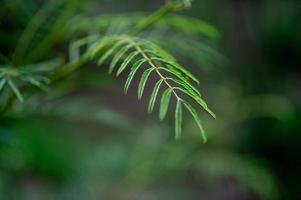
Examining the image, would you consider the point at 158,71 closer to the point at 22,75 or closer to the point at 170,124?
the point at 22,75

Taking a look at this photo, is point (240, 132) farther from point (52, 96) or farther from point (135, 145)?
point (52, 96)

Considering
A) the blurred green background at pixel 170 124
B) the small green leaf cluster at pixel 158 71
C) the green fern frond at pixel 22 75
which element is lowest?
the blurred green background at pixel 170 124

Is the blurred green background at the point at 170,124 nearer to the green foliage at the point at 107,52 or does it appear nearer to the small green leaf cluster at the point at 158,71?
the green foliage at the point at 107,52

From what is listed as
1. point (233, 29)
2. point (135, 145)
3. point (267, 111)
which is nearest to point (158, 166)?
point (135, 145)

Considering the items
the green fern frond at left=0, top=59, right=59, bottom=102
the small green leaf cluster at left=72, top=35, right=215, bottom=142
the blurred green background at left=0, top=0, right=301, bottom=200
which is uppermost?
the small green leaf cluster at left=72, top=35, right=215, bottom=142

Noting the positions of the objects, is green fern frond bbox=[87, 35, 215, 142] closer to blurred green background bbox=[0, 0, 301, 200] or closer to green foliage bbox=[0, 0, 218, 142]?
green foliage bbox=[0, 0, 218, 142]

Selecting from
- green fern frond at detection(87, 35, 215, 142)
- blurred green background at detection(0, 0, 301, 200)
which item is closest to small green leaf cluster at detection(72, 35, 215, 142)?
green fern frond at detection(87, 35, 215, 142)

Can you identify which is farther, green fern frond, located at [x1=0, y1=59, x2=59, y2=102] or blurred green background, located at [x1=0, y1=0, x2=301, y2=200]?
blurred green background, located at [x1=0, y1=0, x2=301, y2=200]

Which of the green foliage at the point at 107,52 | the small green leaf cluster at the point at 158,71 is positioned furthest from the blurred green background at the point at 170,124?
the small green leaf cluster at the point at 158,71
